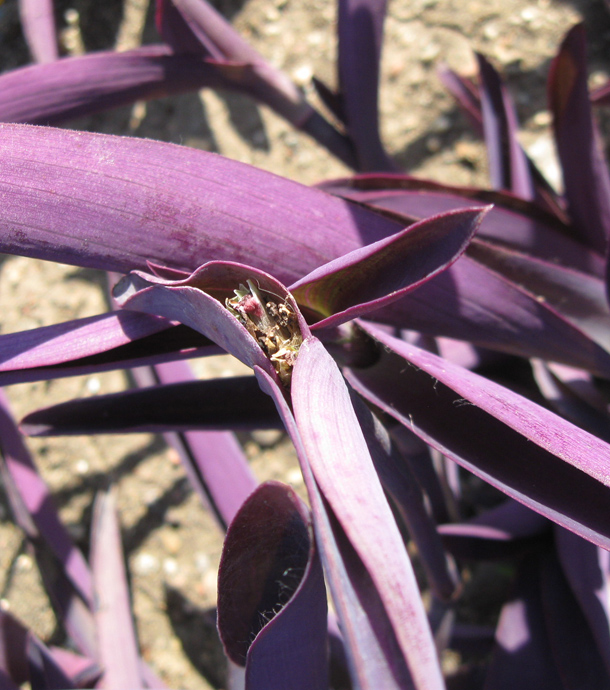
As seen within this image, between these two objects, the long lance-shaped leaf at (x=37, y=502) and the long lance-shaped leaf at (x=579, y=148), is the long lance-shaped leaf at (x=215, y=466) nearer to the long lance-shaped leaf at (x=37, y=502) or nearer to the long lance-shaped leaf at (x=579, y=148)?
the long lance-shaped leaf at (x=37, y=502)

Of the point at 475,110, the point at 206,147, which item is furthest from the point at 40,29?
the point at 475,110

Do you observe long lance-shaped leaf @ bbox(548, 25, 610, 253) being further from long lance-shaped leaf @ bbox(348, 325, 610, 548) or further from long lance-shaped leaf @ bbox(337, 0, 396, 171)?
long lance-shaped leaf @ bbox(348, 325, 610, 548)

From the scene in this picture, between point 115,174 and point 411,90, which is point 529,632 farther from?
point 411,90

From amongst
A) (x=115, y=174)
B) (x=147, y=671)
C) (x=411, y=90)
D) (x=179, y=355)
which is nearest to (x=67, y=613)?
(x=147, y=671)

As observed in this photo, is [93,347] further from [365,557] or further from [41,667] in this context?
[41,667]

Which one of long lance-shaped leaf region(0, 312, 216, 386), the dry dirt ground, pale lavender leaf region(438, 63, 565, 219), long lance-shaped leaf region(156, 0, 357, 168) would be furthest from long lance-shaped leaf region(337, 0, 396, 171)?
long lance-shaped leaf region(0, 312, 216, 386)
